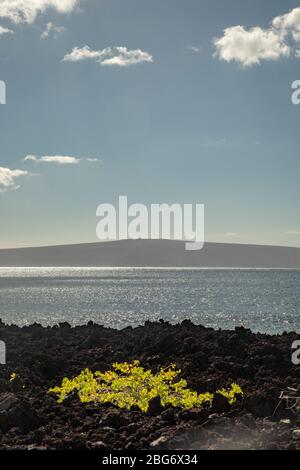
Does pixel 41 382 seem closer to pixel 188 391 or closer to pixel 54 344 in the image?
pixel 188 391

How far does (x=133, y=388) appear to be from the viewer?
15.0 meters

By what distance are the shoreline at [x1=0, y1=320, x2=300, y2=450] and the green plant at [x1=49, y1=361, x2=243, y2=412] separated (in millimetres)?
353

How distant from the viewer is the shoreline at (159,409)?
1105 centimetres

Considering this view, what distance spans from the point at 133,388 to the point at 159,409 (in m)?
2.22

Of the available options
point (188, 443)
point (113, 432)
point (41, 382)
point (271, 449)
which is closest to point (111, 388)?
point (41, 382)

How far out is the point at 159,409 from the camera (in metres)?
12.9

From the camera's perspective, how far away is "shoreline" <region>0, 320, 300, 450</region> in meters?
11.1

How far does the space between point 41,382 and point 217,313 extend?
49.1m

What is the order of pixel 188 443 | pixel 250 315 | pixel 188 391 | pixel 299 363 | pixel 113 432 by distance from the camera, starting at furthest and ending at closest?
pixel 250 315
pixel 299 363
pixel 188 391
pixel 113 432
pixel 188 443

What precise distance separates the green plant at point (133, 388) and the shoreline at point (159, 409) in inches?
13.9

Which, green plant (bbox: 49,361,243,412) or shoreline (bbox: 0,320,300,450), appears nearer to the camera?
shoreline (bbox: 0,320,300,450)

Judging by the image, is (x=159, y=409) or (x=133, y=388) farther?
(x=133, y=388)

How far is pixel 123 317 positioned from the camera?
6197 cm

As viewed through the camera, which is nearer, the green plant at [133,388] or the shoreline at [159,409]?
the shoreline at [159,409]
